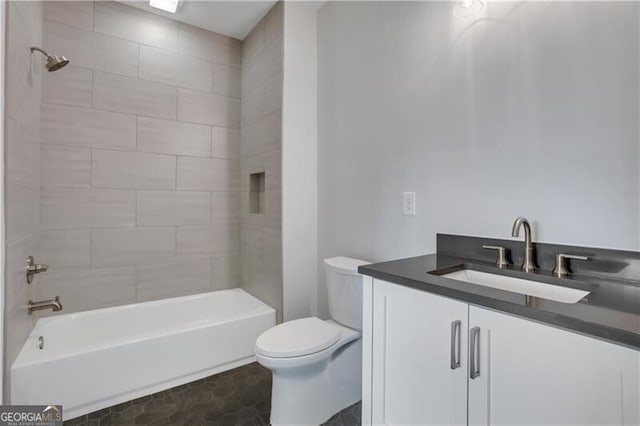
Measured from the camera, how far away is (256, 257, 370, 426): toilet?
151cm

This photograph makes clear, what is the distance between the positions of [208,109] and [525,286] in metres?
2.68

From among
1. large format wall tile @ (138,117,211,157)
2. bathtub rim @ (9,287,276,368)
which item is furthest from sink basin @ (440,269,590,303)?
large format wall tile @ (138,117,211,157)

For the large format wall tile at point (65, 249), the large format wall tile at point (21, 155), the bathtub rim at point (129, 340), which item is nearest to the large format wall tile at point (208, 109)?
the large format wall tile at point (21, 155)

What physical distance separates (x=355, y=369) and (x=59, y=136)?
2.53 m

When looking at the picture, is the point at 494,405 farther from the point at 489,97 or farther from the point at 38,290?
the point at 38,290

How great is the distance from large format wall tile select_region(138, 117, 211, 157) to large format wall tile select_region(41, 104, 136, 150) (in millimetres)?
78

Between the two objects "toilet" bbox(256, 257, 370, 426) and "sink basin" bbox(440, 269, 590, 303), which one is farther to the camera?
"toilet" bbox(256, 257, 370, 426)

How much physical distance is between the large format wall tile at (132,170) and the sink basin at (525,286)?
7.58 feet

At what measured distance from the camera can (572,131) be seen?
45.6 inches

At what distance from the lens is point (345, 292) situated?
5.81ft

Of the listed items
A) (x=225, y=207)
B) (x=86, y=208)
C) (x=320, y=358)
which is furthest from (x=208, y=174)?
(x=320, y=358)

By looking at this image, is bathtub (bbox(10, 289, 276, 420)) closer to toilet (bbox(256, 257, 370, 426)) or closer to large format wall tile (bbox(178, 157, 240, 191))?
toilet (bbox(256, 257, 370, 426))

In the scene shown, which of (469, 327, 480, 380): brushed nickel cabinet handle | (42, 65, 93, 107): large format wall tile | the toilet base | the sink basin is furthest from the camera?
(42, 65, 93, 107): large format wall tile

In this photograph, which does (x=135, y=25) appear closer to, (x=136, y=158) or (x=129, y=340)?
(x=136, y=158)
